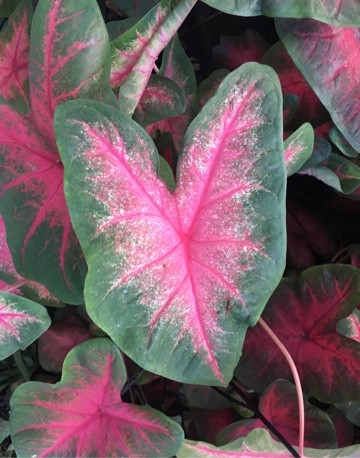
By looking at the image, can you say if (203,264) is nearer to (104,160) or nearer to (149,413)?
(104,160)

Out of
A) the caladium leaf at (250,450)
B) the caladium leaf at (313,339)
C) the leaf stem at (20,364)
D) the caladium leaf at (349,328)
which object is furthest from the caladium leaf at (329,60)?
the leaf stem at (20,364)

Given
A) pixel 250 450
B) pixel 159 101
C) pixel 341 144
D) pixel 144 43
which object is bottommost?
pixel 250 450

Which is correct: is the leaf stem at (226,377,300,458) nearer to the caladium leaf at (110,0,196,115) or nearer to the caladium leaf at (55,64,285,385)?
the caladium leaf at (55,64,285,385)

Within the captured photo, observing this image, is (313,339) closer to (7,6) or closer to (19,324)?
(19,324)

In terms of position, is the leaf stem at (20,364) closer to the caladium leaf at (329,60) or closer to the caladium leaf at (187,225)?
the caladium leaf at (187,225)

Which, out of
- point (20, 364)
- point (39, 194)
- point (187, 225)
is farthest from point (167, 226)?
point (20, 364)

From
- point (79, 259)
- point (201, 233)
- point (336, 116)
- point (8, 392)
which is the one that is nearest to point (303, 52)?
point (336, 116)
